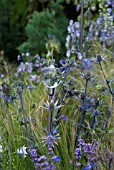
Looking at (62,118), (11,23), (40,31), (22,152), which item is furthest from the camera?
(11,23)

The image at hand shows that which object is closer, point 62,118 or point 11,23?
point 62,118

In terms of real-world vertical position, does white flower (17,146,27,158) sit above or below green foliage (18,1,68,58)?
below

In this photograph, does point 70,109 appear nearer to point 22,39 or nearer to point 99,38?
point 99,38

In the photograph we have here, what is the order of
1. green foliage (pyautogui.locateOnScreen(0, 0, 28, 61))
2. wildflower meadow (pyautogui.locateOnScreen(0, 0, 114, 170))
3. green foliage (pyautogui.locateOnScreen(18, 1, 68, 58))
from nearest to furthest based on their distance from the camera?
1. wildflower meadow (pyautogui.locateOnScreen(0, 0, 114, 170))
2. green foliage (pyautogui.locateOnScreen(18, 1, 68, 58))
3. green foliage (pyautogui.locateOnScreen(0, 0, 28, 61))

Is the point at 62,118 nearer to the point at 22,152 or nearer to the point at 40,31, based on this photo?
the point at 22,152

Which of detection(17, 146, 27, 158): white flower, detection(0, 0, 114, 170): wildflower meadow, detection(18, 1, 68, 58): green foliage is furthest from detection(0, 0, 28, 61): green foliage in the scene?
detection(17, 146, 27, 158): white flower

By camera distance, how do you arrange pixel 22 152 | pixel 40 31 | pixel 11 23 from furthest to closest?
1. pixel 11 23
2. pixel 40 31
3. pixel 22 152

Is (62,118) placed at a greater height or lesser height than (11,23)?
lesser

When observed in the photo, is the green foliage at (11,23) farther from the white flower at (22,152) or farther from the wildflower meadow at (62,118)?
the white flower at (22,152)

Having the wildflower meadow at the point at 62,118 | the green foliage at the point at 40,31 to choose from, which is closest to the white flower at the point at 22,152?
the wildflower meadow at the point at 62,118

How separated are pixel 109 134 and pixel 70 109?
1.95 feet

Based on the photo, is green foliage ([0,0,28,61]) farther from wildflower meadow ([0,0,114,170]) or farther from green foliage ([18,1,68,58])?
wildflower meadow ([0,0,114,170])

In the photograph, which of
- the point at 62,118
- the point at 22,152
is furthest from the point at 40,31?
the point at 22,152

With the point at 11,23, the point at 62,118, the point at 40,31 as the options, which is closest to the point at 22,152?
the point at 62,118
